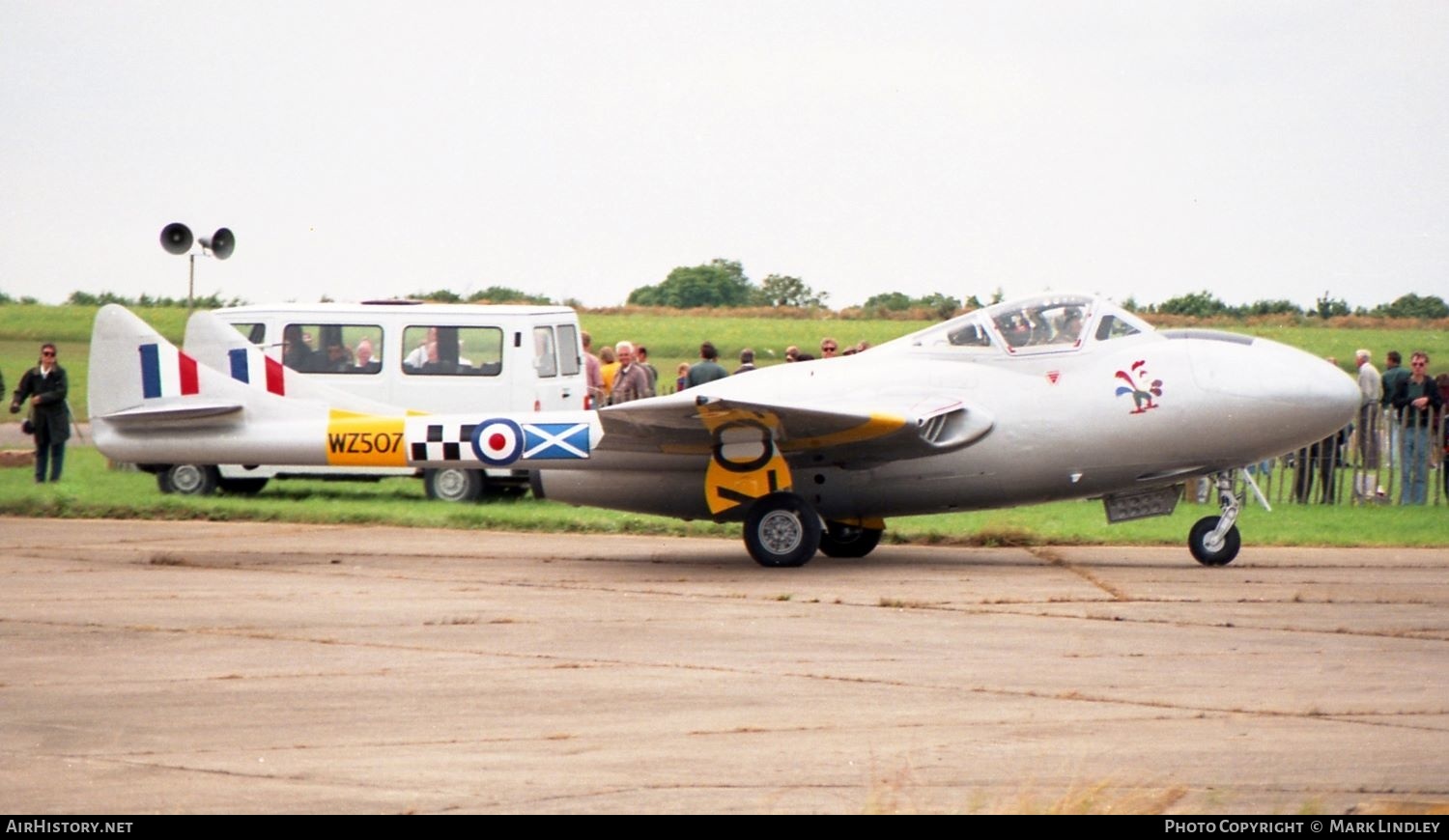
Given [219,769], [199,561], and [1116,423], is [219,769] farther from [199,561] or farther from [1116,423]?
[1116,423]

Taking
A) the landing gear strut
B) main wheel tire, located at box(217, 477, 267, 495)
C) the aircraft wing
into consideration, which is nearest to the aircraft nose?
the landing gear strut

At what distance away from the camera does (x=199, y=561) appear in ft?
46.1

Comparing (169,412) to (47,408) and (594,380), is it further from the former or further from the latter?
(594,380)

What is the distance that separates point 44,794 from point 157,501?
12981 millimetres

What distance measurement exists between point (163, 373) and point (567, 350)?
577 centimetres

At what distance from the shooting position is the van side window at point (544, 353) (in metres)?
19.8

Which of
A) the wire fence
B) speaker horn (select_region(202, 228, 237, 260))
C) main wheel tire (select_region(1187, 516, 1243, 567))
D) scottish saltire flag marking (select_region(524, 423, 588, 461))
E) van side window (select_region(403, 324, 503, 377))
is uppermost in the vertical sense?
speaker horn (select_region(202, 228, 237, 260))

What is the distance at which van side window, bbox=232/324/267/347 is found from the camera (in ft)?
65.2

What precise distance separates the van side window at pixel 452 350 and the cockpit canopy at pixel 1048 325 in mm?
7330

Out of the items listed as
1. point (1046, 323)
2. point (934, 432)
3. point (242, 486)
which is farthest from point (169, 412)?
point (1046, 323)

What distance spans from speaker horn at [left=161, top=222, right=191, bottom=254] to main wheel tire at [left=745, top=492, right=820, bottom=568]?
11892 mm

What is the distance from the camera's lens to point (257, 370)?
15797mm

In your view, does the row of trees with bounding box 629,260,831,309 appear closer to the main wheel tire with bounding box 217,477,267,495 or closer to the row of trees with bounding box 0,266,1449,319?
the row of trees with bounding box 0,266,1449,319
